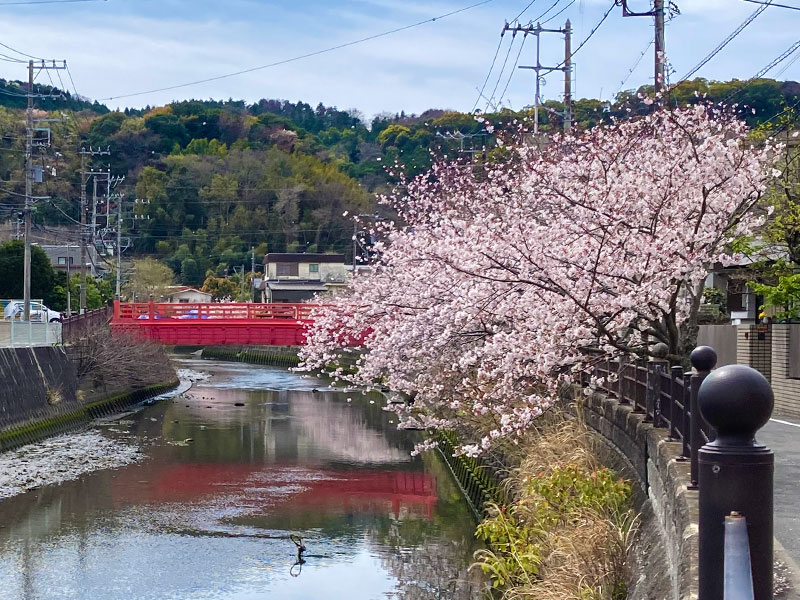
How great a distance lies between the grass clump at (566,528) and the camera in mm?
8422

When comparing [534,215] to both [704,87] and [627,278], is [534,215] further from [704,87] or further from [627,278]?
[704,87]

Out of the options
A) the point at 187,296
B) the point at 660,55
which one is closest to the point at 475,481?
the point at 660,55

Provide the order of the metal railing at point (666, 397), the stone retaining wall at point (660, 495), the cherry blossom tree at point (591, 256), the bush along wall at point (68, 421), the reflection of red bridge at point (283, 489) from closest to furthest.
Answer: the stone retaining wall at point (660, 495) < the metal railing at point (666, 397) < the cherry blossom tree at point (591, 256) < the reflection of red bridge at point (283, 489) < the bush along wall at point (68, 421)

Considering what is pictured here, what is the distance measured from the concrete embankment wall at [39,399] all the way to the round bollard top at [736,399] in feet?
80.5

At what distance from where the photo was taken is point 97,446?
26641 millimetres

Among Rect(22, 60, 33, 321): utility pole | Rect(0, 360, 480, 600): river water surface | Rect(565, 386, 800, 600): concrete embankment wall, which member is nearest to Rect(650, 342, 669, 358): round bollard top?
Rect(565, 386, 800, 600): concrete embankment wall

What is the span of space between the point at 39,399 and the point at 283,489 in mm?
11142

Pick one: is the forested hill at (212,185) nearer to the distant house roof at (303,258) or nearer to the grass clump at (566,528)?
the distant house roof at (303,258)

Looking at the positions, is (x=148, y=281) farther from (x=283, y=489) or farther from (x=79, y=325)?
(x=283, y=489)

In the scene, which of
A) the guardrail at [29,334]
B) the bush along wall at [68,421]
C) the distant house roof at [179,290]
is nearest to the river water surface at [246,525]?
the bush along wall at [68,421]

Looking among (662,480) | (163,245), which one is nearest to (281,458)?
(662,480)

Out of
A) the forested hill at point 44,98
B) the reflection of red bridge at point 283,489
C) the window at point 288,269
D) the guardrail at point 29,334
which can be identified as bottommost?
the reflection of red bridge at point 283,489

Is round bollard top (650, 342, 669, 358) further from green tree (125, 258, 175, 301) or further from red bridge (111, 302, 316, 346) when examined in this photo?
green tree (125, 258, 175, 301)

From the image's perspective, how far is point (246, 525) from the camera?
684 inches
